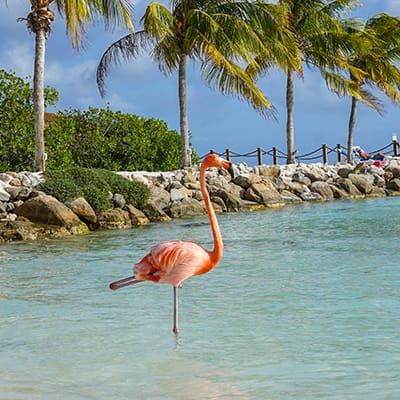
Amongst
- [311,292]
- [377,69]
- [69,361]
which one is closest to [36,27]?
[311,292]

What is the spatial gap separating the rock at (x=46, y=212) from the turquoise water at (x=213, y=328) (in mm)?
3345

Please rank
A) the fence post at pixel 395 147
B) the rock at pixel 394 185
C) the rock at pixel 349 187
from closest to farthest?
the rock at pixel 349 187
the rock at pixel 394 185
the fence post at pixel 395 147

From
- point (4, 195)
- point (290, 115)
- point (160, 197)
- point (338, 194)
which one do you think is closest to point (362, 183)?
point (338, 194)

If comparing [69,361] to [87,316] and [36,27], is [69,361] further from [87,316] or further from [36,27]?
[36,27]

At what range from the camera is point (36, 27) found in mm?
20609

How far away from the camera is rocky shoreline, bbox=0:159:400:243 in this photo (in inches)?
669

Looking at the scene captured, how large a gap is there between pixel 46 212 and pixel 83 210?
1.40 metres

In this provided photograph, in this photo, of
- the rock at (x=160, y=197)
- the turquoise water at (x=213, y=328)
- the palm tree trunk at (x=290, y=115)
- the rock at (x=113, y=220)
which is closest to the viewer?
the turquoise water at (x=213, y=328)

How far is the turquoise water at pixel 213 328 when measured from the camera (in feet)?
17.5

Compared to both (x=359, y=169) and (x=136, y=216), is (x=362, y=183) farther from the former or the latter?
(x=136, y=216)

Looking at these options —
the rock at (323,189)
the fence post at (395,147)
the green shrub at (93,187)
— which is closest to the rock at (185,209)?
the green shrub at (93,187)

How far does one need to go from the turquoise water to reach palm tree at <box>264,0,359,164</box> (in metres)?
19.8

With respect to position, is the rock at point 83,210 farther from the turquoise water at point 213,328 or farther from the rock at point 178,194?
the rock at point 178,194

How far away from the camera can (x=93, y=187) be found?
1956 centimetres
